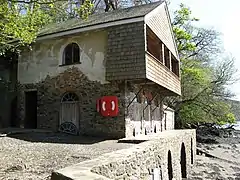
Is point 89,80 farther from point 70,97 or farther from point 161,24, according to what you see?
point 161,24

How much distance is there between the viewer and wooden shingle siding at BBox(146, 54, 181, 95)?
12.8 meters

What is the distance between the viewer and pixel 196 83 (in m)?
27.6

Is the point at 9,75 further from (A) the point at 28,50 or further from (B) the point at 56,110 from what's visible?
(B) the point at 56,110

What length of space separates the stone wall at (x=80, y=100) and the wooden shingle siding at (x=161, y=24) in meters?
3.50

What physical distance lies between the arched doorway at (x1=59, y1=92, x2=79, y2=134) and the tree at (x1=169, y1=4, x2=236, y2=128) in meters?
14.3

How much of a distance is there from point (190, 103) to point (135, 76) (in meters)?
17.3

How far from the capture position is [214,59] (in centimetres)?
3148

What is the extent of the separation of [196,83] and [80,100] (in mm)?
16091

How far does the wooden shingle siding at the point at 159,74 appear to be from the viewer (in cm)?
1281

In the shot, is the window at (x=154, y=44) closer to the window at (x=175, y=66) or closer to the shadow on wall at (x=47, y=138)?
the window at (x=175, y=66)

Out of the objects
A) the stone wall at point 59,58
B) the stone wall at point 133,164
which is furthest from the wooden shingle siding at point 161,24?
the stone wall at point 133,164

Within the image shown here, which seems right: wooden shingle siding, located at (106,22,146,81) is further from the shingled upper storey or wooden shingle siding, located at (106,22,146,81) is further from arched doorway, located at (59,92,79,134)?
arched doorway, located at (59,92,79,134)

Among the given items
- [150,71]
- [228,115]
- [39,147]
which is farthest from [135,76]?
[228,115]

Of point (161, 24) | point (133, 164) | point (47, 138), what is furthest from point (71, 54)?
point (133, 164)
